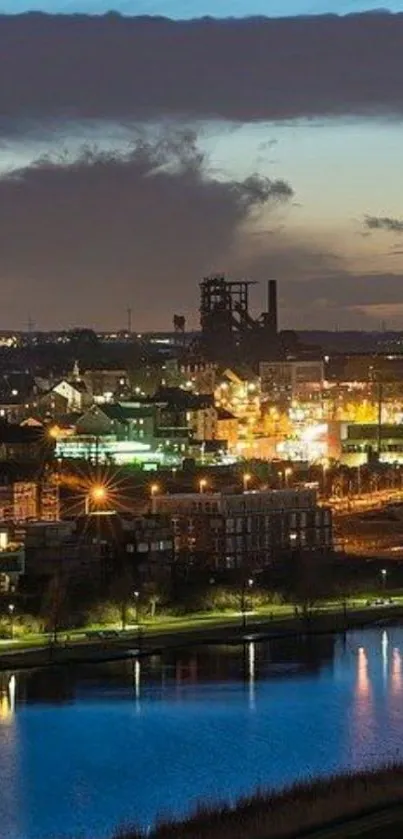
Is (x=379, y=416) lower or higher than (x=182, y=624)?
higher

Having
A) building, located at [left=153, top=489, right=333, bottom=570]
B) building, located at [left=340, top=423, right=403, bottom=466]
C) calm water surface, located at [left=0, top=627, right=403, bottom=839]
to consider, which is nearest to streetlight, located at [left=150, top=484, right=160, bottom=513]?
building, located at [left=153, top=489, right=333, bottom=570]

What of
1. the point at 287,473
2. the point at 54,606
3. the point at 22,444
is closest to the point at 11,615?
the point at 54,606

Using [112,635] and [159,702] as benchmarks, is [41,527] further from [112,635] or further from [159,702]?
[159,702]

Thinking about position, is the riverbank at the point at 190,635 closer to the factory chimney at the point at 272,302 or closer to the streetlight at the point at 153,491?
the streetlight at the point at 153,491

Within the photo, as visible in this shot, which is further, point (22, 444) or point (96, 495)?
point (22, 444)

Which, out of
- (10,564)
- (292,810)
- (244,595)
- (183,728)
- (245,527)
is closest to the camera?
(292,810)

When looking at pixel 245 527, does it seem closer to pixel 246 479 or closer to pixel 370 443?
pixel 246 479

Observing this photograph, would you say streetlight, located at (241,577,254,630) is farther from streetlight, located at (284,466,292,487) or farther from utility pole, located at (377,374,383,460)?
utility pole, located at (377,374,383,460)

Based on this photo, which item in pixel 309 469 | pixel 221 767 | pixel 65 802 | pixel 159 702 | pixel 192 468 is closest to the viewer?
pixel 65 802

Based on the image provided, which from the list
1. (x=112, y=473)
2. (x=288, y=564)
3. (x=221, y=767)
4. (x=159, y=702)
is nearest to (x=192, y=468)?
(x=112, y=473)
